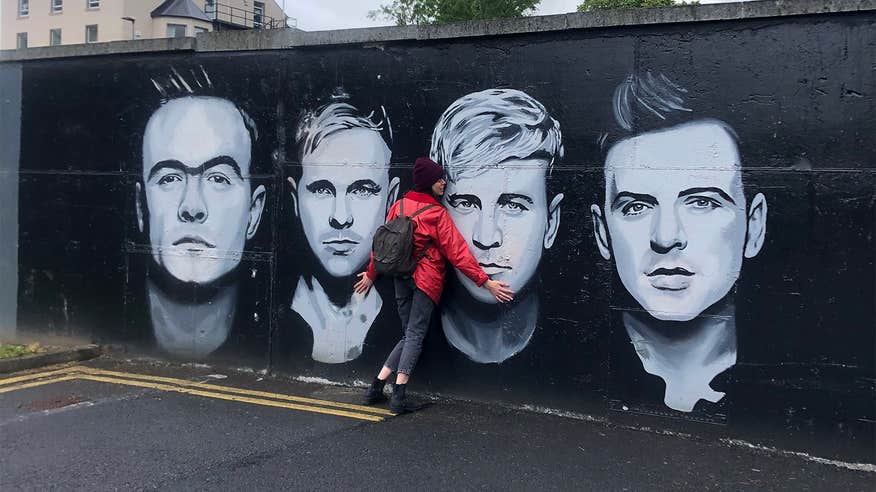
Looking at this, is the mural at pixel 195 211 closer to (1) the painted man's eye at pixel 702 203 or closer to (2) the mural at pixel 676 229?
(2) the mural at pixel 676 229

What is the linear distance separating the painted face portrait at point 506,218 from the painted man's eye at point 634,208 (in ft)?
1.61

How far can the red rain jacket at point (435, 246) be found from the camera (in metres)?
5.54

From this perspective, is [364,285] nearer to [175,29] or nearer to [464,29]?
[464,29]

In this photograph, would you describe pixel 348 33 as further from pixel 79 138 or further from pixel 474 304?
pixel 79 138

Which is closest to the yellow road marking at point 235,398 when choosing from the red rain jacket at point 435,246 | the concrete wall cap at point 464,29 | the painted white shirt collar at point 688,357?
the red rain jacket at point 435,246

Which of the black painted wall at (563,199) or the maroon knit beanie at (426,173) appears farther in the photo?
the maroon knit beanie at (426,173)

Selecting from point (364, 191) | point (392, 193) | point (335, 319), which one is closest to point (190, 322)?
point (335, 319)

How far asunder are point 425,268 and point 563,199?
1.15 metres

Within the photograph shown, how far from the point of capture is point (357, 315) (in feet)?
20.5

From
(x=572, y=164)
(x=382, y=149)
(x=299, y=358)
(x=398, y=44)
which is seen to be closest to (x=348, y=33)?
(x=398, y=44)

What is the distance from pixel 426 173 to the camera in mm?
5590

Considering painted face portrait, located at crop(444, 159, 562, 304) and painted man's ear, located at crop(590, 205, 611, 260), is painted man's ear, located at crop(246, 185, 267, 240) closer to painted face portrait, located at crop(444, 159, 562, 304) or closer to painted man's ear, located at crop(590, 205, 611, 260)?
painted face portrait, located at crop(444, 159, 562, 304)

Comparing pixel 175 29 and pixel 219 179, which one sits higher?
pixel 175 29

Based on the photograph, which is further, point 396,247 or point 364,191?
point 364,191
